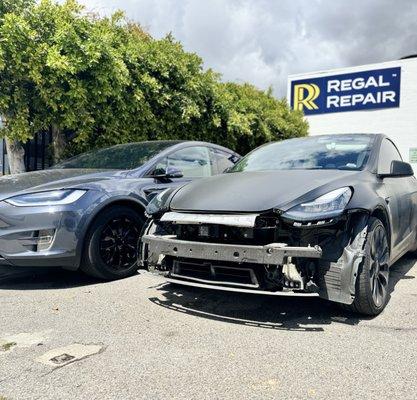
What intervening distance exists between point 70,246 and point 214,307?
1.46m

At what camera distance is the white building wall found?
19.9m

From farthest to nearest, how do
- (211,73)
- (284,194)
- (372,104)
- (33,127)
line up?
1. (372,104)
2. (211,73)
3. (33,127)
4. (284,194)

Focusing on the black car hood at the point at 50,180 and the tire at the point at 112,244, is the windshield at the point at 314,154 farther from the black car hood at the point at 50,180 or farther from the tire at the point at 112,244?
the black car hood at the point at 50,180

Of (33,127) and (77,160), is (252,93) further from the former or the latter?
(77,160)

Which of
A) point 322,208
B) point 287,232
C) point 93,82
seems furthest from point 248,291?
point 93,82

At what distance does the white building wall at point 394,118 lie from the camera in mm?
19875

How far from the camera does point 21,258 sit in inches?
160

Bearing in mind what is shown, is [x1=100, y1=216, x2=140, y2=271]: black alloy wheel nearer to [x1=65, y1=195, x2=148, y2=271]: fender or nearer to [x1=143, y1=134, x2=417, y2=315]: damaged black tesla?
[x1=65, y1=195, x2=148, y2=271]: fender

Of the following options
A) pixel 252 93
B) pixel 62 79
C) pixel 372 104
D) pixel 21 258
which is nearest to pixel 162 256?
pixel 21 258

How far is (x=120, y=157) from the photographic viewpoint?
5383 mm

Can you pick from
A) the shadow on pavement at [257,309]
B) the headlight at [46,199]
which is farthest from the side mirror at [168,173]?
the shadow on pavement at [257,309]

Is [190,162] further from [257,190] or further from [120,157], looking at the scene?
[257,190]

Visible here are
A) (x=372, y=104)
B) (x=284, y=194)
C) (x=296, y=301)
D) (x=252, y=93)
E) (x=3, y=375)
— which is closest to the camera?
(x=3, y=375)

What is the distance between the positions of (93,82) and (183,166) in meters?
2.50
